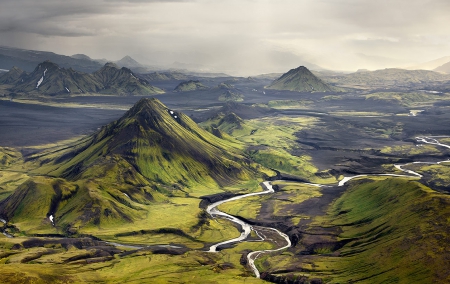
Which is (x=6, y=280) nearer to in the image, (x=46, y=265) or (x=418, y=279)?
(x=46, y=265)

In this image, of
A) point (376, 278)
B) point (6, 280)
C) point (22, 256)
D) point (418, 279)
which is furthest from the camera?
point (22, 256)

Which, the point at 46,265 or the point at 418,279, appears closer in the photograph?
the point at 418,279

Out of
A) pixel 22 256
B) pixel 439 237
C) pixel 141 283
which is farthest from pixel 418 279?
pixel 22 256

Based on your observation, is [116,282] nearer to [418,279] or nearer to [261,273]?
[261,273]

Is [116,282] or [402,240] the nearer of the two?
[116,282]

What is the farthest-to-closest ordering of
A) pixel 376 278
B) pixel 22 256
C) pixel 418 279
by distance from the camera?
pixel 22 256 → pixel 376 278 → pixel 418 279

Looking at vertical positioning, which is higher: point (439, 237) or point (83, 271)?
point (439, 237)

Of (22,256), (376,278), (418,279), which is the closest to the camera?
(418,279)

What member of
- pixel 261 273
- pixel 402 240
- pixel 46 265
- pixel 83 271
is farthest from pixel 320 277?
pixel 46 265

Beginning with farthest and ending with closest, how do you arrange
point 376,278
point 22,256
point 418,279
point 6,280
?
point 22,256 → point 376,278 → point 418,279 → point 6,280
